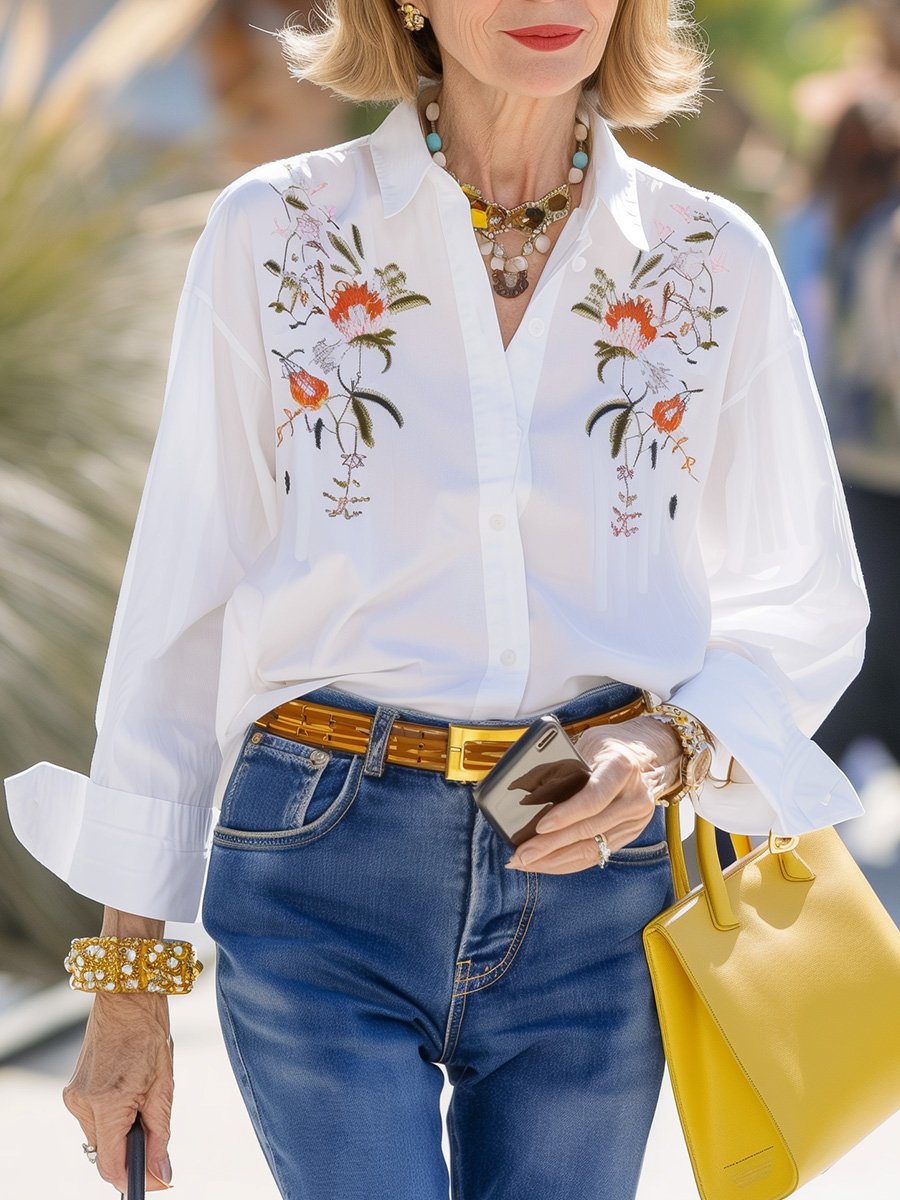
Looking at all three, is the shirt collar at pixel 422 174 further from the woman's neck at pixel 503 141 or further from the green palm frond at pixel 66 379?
the green palm frond at pixel 66 379

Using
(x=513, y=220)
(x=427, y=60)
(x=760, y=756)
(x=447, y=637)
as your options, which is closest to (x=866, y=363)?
(x=427, y=60)

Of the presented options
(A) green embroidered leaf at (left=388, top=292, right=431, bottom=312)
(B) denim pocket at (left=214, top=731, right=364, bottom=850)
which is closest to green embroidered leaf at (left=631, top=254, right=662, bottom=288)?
(A) green embroidered leaf at (left=388, top=292, right=431, bottom=312)

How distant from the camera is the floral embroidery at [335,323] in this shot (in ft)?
5.63

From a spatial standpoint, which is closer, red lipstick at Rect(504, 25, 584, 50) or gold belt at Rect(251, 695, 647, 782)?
gold belt at Rect(251, 695, 647, 782)

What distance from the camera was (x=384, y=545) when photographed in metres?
1.70

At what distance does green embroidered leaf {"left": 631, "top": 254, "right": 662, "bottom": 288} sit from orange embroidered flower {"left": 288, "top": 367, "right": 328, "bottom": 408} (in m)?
0.35

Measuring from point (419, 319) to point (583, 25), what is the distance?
350mm

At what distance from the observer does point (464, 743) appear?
1.65 meters

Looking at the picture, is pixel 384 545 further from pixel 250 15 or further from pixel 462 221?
pixel 250 15

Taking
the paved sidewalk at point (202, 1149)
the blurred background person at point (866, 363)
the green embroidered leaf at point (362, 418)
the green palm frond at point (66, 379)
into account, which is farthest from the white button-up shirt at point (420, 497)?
the blurred background person at point (866, 363)

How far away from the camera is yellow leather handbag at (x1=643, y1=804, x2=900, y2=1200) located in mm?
1695

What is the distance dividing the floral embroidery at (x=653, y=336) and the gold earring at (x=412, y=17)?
365mm

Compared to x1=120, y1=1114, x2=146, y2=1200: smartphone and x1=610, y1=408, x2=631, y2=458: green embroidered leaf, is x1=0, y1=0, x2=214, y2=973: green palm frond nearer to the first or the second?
x1=120, y1=1114, x2=146, y2=1200: smartphone

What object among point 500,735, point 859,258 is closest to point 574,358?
point 500,735
